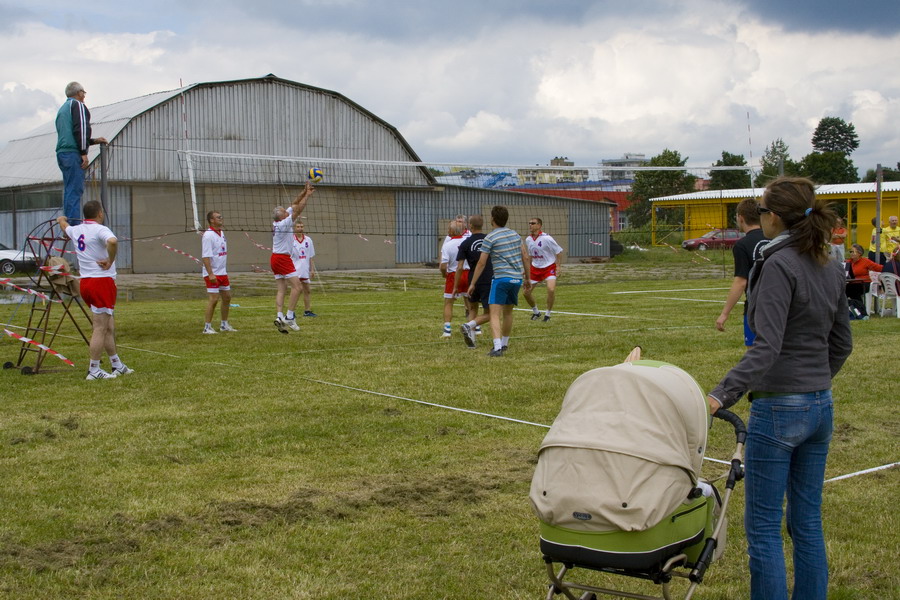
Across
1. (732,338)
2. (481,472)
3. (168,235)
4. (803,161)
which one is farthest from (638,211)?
(481,472)

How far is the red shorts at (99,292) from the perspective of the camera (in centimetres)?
1059

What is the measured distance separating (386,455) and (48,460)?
2407mm

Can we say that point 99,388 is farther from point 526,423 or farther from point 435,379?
point 526,423

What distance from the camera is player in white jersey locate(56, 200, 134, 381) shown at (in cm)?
1048

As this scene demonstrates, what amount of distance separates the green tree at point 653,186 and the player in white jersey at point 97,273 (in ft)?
134

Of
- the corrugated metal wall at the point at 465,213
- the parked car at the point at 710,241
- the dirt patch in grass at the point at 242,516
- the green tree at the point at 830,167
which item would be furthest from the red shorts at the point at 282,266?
the green tree at the point at 830,167

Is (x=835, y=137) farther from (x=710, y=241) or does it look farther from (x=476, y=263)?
(x=476, y=263)

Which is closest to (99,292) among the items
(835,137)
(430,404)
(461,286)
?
(430,404)

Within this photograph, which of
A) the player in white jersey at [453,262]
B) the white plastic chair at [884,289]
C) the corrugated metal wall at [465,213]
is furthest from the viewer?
the corrugated metal wall at [465,213]

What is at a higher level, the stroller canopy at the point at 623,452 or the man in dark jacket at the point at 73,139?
the man in dark jacket at the point at 73,139

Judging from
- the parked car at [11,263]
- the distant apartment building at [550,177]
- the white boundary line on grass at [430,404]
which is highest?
the distant apartment building at [550,177]

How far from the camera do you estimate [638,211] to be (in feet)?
197

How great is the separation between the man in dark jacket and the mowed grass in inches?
91.2

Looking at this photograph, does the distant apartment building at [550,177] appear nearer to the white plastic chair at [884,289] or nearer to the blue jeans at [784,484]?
the white plastic chair at [884,289]
